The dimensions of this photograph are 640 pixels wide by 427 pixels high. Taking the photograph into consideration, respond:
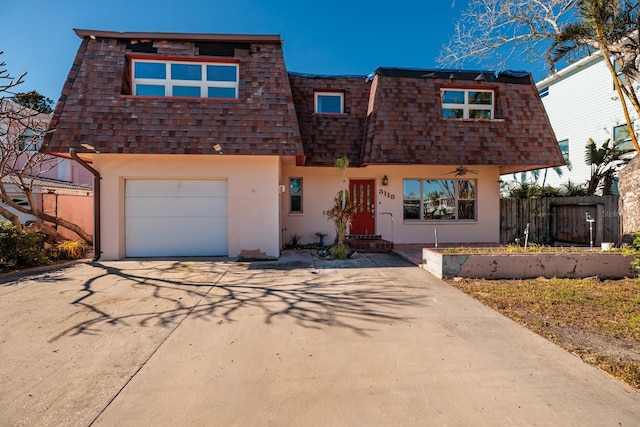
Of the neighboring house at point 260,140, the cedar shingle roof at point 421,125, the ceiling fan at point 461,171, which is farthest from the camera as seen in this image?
the ceiling fan at point 461,171

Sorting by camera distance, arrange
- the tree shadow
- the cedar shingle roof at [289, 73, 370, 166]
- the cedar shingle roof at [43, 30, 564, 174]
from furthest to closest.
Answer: the cedar shingle roof at [289, 73, 370, 166] < the cedar shingle roof at [43, 30, 564, 174] < the tree shadow

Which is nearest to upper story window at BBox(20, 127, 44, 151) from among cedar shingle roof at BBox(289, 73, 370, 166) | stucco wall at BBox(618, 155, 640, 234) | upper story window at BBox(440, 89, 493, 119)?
cedar shingle roof at BBox(289, 73, 370, 166)

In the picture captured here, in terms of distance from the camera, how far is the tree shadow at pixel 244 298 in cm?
432

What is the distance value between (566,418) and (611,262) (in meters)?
6.07

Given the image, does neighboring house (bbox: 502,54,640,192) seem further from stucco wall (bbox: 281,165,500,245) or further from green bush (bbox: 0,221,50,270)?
green bush (bbox: 0,221,50,270)

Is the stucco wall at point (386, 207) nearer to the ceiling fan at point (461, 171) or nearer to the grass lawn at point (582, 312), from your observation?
the ceiling fan at point (461, 171)

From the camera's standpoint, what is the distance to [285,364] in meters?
3.12

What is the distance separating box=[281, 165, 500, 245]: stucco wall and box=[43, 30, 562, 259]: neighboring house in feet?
0.12

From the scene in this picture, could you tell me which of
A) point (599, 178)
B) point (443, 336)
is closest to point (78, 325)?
point (443, 336)

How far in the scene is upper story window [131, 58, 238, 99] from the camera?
919cm

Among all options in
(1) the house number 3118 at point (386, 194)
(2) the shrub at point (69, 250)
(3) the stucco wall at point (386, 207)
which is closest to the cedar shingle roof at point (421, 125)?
(3) the stucco wall at point (386, 207)

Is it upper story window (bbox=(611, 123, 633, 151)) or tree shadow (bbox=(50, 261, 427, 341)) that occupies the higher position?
upper story window (bbox=(611, 123, 633, 151))

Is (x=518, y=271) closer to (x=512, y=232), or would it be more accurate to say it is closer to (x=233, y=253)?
(x=512, y=232)

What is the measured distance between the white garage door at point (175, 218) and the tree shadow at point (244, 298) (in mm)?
1716
